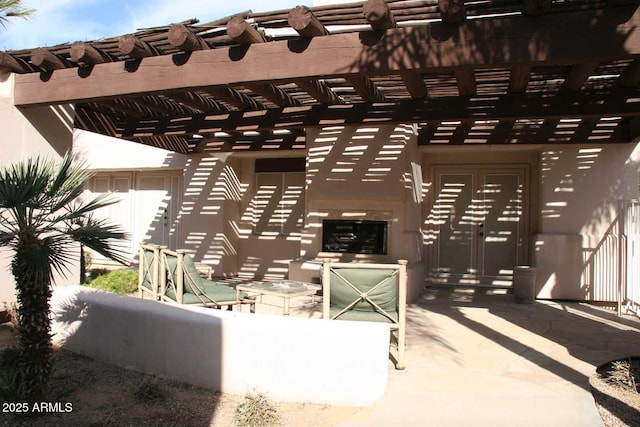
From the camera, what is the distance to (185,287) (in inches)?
241

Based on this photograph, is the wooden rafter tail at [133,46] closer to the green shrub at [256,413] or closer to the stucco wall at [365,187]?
the green shrub at [256,413]

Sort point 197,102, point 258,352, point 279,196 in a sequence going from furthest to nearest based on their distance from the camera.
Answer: point 279,196 → point 197,102 → point 258,352

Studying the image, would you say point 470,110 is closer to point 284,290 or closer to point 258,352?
point 284,290

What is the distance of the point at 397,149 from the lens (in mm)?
8828

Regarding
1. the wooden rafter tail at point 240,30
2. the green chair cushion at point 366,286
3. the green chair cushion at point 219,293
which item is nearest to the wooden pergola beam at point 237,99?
the wooden rafter tail at point 240,30

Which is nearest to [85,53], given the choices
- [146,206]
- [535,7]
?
[535,7]

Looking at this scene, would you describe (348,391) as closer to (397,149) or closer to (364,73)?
(364,73)

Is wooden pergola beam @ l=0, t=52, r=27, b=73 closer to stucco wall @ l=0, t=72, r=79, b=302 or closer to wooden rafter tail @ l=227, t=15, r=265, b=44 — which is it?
stucco wall @ l=0, t=72, r=79, b=302

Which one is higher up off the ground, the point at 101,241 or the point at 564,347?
the point at 101,241

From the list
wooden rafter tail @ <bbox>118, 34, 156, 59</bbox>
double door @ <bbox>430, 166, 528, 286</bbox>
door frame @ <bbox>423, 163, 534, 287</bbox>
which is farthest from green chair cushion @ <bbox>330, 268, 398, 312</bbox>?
double door @ <bbox>430, 166, 528, 286</bbox>

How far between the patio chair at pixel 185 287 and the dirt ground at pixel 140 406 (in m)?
1.51

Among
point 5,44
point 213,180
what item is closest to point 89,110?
point 5,44

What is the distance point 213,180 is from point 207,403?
25.2 feet

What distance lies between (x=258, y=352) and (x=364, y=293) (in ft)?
4.20
